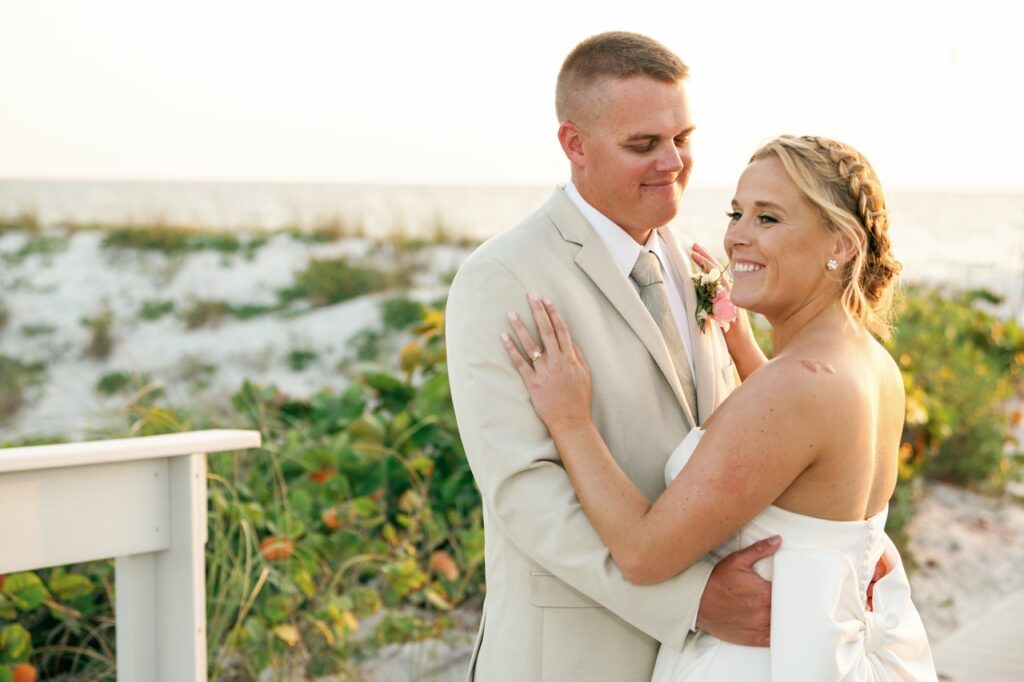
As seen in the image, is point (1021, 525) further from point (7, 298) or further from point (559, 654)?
point (7, 298)

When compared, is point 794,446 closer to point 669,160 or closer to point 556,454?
point 556,454

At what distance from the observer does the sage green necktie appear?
9.43ft

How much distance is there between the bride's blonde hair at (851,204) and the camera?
249 centimetres

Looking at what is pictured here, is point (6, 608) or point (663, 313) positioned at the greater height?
point (663, 313)

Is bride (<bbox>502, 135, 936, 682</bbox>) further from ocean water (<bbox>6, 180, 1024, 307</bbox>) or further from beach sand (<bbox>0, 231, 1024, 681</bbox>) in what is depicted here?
ocean water (<bbox>6, 180, 1024, 307</bbox>)

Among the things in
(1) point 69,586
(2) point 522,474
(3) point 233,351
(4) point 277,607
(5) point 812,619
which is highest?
(2) point 522,474

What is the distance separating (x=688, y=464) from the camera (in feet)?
7.95

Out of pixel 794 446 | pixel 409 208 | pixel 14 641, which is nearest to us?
pixel 794 446

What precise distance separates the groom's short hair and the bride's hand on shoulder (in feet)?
2.00

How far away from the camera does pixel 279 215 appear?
139 ft

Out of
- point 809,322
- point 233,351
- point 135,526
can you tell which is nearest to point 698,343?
point 809,322

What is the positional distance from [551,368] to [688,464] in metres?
0.38

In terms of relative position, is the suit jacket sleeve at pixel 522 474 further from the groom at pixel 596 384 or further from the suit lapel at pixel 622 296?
the suit lapel at pixel 622 296

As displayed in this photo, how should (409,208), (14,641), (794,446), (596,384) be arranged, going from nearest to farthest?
(794,446)
(596,384)
(14,641)
(409,208)
